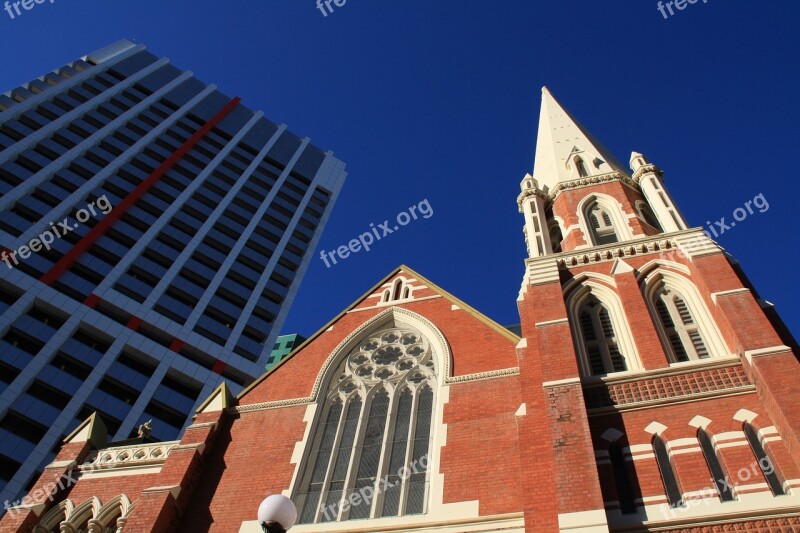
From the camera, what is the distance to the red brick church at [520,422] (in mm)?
11383

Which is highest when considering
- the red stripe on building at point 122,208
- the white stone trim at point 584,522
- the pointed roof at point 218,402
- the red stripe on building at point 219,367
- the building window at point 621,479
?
the red stripe on building at point 122,208

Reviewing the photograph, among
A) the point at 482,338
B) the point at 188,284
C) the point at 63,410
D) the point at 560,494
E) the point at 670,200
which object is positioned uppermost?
the point at 188,284

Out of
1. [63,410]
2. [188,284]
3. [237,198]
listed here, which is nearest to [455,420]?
[63,410]

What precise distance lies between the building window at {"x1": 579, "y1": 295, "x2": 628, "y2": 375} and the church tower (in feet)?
0.12

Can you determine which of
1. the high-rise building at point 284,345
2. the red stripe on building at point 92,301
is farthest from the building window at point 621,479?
the high-rise building at point 284,345

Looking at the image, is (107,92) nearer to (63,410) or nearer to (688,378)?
(63,410)

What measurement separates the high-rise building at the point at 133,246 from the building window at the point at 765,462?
3817 centimetres

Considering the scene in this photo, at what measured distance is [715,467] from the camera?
1147 centimetres

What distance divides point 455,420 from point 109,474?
8.99 metres

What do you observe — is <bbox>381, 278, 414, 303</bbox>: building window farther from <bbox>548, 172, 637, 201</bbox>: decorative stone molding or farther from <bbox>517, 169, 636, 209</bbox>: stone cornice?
<bbox>548, 172, 637, 201</bbox>: decorative stone molding

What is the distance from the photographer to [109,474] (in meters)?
16.2

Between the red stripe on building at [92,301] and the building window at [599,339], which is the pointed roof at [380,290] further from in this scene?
the red stripe on building at [92,301]

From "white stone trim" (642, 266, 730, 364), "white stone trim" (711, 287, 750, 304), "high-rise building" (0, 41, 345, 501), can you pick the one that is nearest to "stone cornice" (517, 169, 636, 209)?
"white stone trim" (642, 266, 730, 364)

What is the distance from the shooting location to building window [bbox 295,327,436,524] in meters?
13.7
